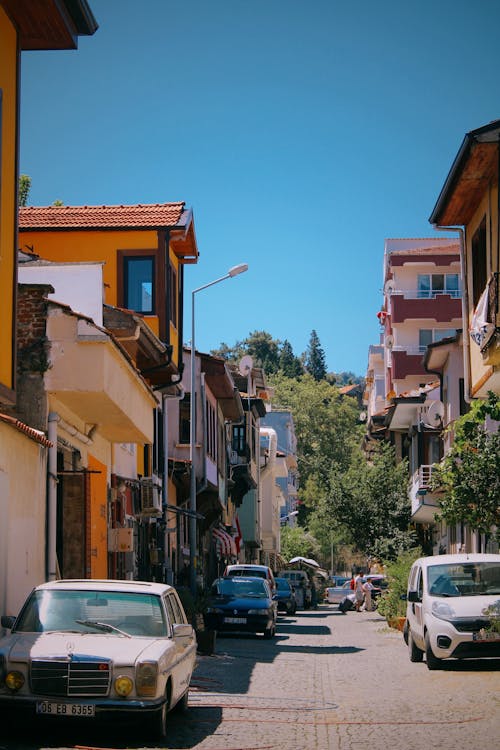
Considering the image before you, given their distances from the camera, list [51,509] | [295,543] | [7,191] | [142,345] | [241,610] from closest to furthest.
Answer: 1. [7,191]
2. [51,509]
3. [142,345]
4. [241,610]
5. [295,543]

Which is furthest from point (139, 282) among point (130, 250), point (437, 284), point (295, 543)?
point (295, 543)

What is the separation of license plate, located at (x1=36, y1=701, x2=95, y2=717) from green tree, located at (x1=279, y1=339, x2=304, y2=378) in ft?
458

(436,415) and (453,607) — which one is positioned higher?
(436,415)

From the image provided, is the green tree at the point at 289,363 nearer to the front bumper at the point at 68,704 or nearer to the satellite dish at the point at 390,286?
the satellite dish at the point at 390,286

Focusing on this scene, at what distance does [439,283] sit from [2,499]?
174 feet

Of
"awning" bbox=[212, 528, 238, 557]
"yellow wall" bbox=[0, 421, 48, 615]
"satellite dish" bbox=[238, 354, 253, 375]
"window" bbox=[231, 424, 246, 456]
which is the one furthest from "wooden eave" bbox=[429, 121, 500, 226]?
"satellite dish" bbox=[238, 354, 253, 375]

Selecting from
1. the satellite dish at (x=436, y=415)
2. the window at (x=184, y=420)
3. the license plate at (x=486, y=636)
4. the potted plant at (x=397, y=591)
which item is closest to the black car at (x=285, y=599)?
the satellite dish at (x=436, y=415)

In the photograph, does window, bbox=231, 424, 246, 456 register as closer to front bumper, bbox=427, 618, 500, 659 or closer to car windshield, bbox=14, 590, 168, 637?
front bumper, bbox=427, 618, 500, 659

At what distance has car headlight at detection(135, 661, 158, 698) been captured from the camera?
10.7m

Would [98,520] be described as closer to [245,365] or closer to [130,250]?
[130,250]

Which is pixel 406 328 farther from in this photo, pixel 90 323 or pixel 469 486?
pixel 90 323

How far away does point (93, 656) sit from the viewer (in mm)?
10734

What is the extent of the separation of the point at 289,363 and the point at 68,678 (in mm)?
147612

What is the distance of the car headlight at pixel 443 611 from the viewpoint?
18.7 meters
